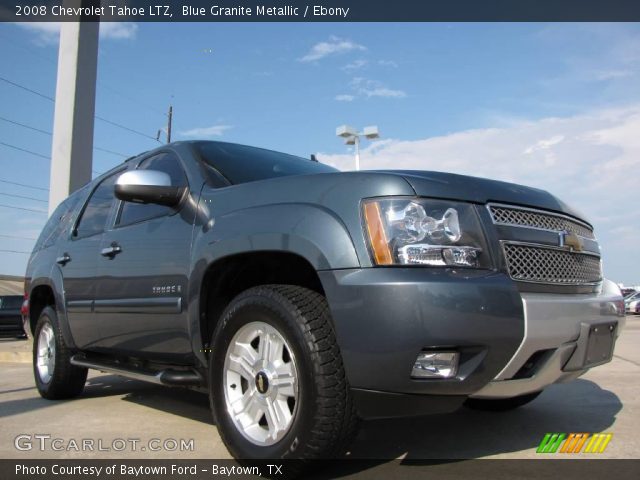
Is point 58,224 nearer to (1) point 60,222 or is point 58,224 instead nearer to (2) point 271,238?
(1) point 60,222

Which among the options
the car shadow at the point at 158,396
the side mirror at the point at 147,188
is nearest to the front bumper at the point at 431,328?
the side mirror at the point at 147,188

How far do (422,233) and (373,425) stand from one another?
1766 millimetres

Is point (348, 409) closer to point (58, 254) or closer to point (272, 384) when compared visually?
point (272, 384)

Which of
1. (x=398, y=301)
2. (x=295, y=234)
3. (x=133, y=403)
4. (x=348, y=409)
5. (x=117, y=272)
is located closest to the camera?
(x=398, y=301)

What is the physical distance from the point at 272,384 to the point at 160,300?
1070 millimetres

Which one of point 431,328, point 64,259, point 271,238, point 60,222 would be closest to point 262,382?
point 271,238

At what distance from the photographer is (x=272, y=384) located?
8.61 ft

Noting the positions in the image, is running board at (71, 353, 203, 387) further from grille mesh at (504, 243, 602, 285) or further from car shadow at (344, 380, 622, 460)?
grille mesh at (504, 243, 602, 285)

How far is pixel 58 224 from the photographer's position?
5.45 m

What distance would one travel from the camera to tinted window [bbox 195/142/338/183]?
11.8 feet

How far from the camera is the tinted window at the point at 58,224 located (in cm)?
522

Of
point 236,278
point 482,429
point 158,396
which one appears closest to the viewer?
point 236,278

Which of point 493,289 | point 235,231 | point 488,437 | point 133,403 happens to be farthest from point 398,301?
point 133,403

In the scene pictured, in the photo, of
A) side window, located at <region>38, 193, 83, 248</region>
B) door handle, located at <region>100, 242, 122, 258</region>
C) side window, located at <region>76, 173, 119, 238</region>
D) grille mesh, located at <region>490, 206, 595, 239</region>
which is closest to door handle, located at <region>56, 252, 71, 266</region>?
side window, located at <region>76, 173, 119, 238</region>
